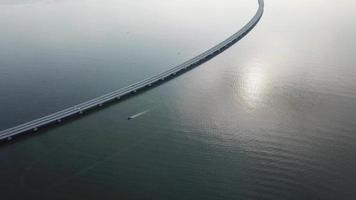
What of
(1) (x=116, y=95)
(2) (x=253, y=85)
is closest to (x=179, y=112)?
(1) (x=116, y=95)

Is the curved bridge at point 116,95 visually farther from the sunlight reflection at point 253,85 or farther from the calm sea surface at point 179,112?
the sunlight reflection at point 253,85

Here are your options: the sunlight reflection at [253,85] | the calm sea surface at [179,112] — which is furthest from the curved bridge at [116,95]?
the sunlight reflection at [253,85]

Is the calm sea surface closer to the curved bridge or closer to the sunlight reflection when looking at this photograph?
the sunlight reflection

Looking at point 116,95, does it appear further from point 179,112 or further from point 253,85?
point 253,85

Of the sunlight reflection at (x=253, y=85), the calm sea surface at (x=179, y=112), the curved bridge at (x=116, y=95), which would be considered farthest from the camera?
the sunlight reflection at (x=253, y=85)

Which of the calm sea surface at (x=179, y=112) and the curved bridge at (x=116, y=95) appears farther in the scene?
the curved bridge at (x=116, y=95)

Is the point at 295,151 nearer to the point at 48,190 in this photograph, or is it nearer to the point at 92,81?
the point at 48,190

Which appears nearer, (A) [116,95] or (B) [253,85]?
(A) [116,95]

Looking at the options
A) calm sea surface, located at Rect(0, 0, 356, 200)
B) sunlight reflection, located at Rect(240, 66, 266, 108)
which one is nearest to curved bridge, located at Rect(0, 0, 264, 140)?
calm sea surface, located at Rect(0, 0, 356, 200)
